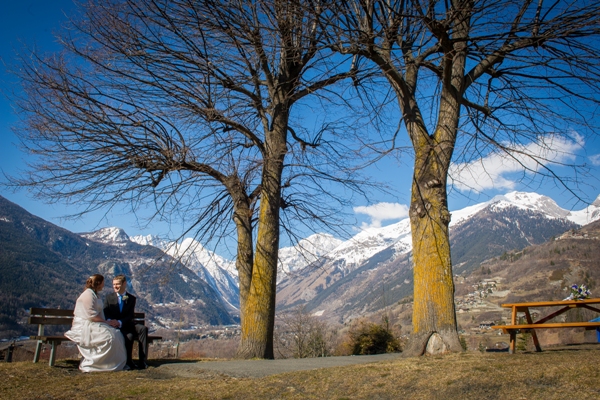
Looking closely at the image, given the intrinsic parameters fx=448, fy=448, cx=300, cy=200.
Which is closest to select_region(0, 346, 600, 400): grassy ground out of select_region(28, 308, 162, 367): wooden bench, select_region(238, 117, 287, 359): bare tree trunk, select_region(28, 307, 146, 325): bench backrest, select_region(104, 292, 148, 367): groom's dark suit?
select_region(28, 308, 162, 367): wooden bench

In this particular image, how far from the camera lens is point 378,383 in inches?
183

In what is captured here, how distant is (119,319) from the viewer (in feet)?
25.0

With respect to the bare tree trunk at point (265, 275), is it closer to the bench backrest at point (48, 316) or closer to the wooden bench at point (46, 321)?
the wooden bench at point (46, 321)

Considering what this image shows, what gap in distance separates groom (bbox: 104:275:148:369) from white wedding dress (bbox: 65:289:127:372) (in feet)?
1.87

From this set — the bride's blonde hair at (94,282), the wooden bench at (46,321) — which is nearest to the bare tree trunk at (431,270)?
the wooden bench at (46,321)

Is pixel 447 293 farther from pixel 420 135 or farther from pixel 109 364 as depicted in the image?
pixel 109 364

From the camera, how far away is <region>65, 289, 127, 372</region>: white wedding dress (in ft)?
21.7

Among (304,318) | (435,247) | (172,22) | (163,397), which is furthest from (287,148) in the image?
(304,318)

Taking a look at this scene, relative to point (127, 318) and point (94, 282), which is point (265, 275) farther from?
point (94, 282)

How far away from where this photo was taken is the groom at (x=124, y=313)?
750cm

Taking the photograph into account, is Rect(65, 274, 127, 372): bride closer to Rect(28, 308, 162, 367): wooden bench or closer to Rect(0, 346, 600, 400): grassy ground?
Rect(0, 346, 600, 400): grassy ground

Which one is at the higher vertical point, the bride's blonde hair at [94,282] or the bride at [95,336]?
the bride's blonde hair at [94,282]

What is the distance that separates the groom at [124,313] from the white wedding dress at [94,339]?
57 centimetres

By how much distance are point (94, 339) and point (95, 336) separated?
59 millimetres
